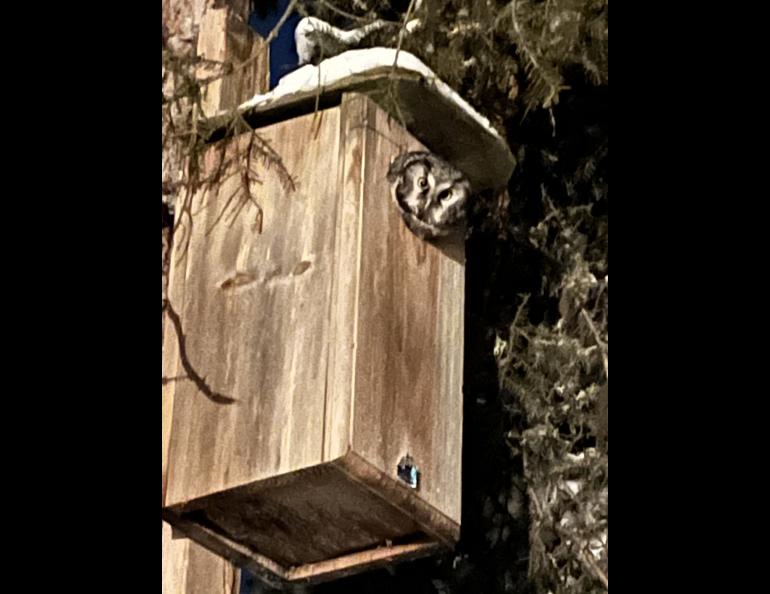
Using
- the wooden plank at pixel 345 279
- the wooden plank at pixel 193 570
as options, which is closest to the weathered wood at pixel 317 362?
the wooden plank at pixel 345 279

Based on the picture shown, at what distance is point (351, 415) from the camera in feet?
6.68

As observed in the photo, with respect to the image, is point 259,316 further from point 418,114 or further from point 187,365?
point 418,114

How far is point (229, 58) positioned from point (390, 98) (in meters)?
0.33

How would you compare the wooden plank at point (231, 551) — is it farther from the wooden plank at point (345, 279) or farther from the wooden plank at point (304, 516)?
the wooden plank at point (345, 279)

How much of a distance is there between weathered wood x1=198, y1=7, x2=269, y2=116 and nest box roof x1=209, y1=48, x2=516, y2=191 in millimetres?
114

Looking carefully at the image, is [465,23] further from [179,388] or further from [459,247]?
[179,388]

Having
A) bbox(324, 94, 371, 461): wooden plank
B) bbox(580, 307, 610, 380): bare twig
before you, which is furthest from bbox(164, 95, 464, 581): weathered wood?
bbox(580, 307, 610, 380): bare twig

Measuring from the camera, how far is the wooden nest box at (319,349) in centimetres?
208

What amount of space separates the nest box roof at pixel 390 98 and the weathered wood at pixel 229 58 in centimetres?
11

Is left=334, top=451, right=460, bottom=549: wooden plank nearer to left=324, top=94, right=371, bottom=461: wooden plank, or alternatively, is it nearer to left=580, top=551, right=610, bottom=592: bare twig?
left=324, top=94, right=371, bottom=461: wooden plank
